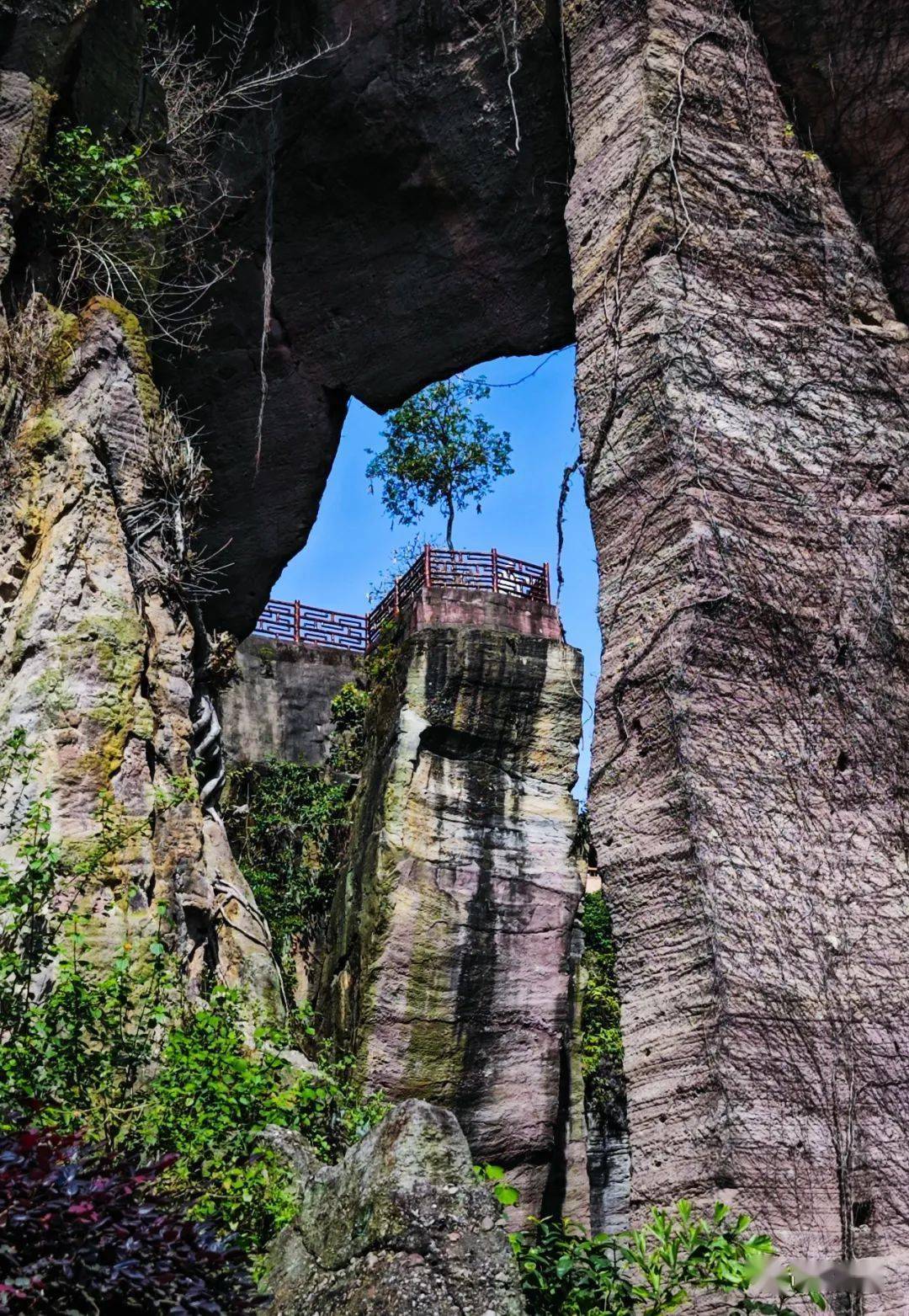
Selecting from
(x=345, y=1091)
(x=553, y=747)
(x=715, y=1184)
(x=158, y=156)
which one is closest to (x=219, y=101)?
(x=158, y=156)

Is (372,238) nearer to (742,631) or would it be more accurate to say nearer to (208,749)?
(208,749)

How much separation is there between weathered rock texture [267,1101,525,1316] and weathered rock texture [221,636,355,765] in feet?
46.6

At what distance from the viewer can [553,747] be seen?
15.5m

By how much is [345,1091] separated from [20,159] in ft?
17.8

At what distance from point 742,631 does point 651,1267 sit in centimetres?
235

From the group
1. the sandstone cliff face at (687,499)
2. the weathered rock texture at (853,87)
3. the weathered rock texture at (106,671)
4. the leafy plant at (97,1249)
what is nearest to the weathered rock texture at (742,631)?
the sandstone cliff face at (687,499)

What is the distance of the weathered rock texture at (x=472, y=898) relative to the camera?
1357cm

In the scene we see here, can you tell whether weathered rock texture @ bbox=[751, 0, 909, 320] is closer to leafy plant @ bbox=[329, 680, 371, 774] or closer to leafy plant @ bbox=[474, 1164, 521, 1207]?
leafy plant @ bbox=[474, 1164, 521, 1207]

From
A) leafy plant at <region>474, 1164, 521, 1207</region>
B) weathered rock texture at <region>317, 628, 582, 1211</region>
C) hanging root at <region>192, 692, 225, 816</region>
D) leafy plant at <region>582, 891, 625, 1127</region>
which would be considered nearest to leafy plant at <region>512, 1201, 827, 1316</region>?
leafy plant at <region>474, 1164, 521, 1207</region>

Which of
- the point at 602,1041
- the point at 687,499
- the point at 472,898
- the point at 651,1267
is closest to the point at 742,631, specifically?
Answer: the point at 687,499

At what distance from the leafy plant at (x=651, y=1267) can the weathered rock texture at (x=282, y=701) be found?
1385 centimetres

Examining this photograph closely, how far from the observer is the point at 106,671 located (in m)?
6.34

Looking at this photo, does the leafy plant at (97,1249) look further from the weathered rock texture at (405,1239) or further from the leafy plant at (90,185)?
the leafy plant at (90,185)

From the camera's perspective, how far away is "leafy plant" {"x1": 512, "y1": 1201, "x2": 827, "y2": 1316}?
11.0 feet
